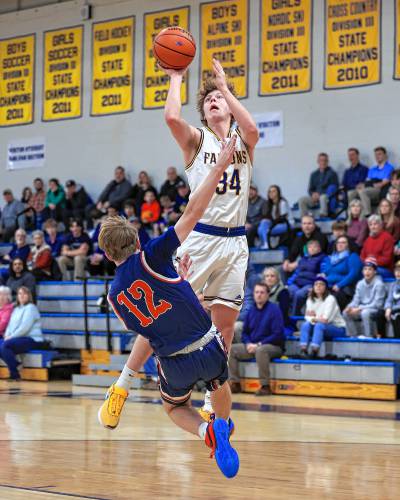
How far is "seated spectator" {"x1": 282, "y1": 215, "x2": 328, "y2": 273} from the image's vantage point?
47.4ft

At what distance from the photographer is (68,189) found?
65.0ft

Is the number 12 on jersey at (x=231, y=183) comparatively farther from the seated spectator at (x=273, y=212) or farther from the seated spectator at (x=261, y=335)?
the seated spectator at (x=273, y=212)

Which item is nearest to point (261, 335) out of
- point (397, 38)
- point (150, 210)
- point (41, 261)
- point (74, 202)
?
point (150, 210)

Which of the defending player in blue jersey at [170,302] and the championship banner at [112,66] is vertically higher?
the championship banner at [112,66]

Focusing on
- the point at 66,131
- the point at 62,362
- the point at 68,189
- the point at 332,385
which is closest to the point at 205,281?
the point at 332,385

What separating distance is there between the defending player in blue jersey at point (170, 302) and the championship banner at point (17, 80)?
16930mm

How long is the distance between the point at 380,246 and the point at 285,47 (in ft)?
18.7

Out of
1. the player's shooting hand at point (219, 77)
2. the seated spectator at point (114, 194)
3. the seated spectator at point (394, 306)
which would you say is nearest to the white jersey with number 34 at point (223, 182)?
the player's shooting hand at point (219, 77)

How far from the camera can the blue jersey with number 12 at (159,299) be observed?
5.16 m

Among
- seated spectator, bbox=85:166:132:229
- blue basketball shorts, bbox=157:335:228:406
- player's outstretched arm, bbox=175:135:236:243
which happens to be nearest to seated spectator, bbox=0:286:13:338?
seated spectator, bbox=85:166:132:229

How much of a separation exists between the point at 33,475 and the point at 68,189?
14.6 m

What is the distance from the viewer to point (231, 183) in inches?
252

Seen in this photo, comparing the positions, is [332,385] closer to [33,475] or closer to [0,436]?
[0,436]

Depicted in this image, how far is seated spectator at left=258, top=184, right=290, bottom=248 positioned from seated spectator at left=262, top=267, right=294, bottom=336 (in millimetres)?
2514
